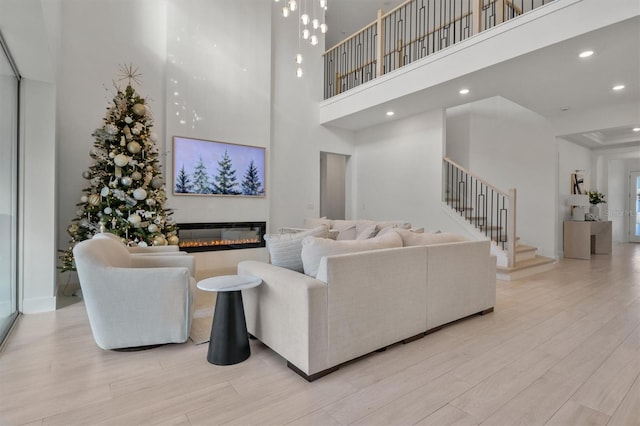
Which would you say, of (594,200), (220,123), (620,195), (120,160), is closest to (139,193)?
A: (120,160)

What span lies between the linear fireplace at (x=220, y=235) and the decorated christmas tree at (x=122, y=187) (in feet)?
4.06

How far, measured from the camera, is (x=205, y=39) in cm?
542

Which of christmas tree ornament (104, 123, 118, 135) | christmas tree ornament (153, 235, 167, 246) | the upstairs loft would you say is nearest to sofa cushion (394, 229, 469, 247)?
the upstairs loft

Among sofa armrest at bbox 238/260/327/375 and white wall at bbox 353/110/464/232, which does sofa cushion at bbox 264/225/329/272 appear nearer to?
sofa armrest at bbox 238/260/327/375

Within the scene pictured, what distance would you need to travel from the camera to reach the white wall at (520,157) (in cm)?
639

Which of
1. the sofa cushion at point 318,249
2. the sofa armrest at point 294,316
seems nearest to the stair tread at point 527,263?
the sofa cushion at point 318,249

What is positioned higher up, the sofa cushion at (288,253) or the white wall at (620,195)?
the white wall at (620,195)

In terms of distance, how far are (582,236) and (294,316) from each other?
286 inches

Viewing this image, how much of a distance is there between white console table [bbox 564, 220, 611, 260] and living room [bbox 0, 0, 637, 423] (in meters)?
0.25

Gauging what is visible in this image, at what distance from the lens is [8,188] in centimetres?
295

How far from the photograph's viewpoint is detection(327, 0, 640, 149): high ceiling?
3.53 meters

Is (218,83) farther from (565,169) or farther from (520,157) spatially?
(565,169)

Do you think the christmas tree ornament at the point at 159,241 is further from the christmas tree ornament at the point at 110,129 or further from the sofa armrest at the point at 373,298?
the sofa armrest at the point at 373,298

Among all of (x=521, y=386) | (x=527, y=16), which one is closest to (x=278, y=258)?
(x=521, y=386)
